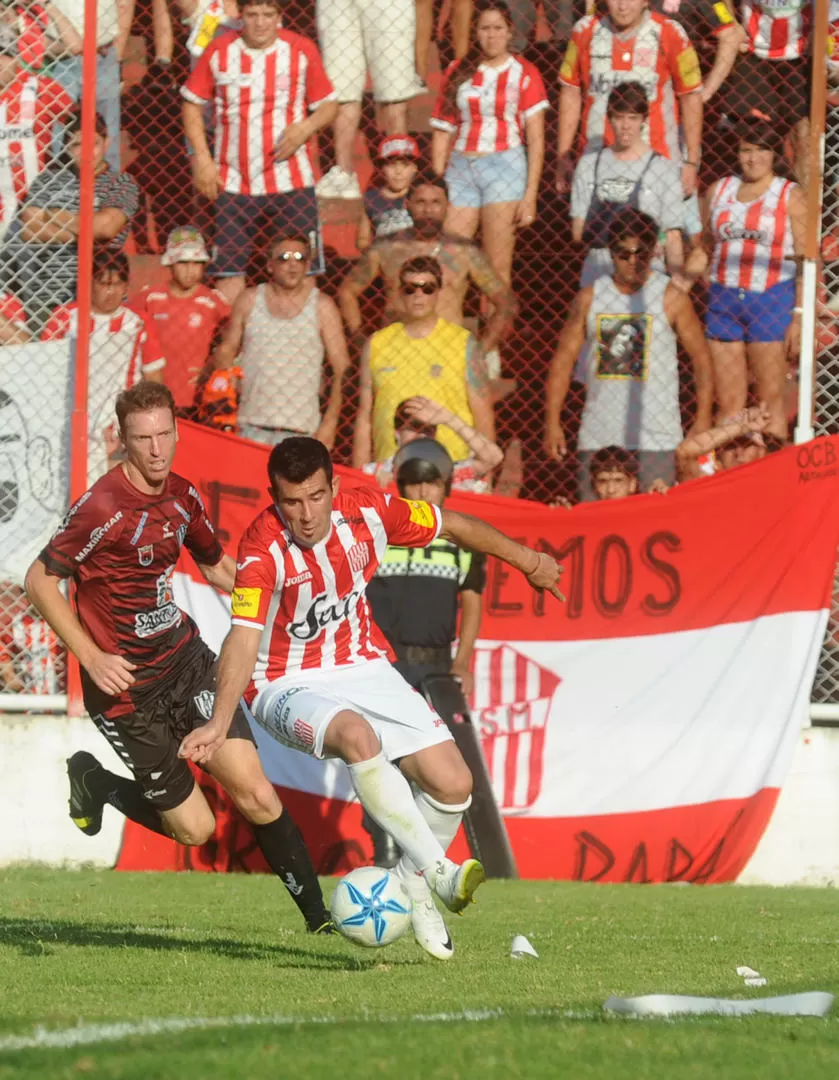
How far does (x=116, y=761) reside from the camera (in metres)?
9.90

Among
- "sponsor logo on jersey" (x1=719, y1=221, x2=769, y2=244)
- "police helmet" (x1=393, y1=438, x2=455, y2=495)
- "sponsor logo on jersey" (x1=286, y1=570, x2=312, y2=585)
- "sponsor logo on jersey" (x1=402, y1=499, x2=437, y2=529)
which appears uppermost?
"sponsor logo on jersey" (x1=719, y1=221, x2=769, y2=244)

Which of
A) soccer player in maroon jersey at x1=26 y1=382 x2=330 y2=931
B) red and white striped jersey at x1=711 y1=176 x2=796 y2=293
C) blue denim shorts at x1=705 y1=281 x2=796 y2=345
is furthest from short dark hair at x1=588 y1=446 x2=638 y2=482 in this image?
soccer player in maroon jersey at x1=26 y1=382 x2=330 y2=931

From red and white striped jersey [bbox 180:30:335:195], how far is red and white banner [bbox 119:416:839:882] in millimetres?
1854

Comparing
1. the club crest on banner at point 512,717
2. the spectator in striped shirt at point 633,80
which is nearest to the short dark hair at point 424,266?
the spectator in striped shirt at point 633,80

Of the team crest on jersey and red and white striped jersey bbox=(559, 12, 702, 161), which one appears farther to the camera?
red and white striped jersey bbox=(559, 12, 702, 161)

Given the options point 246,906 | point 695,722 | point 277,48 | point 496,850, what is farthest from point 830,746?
point 277,48

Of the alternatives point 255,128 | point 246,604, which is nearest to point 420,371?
point 255,128

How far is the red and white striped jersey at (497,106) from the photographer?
34.2 feet

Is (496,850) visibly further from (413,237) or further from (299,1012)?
(299,1012)

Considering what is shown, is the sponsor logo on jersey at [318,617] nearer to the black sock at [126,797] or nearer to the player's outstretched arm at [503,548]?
the player's outstretched arm at [503,548]

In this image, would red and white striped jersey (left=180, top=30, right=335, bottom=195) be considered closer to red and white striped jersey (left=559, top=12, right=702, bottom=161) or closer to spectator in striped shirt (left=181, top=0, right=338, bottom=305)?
spectator in striped shirt (left=181, top=0, right=338, bottom=305)

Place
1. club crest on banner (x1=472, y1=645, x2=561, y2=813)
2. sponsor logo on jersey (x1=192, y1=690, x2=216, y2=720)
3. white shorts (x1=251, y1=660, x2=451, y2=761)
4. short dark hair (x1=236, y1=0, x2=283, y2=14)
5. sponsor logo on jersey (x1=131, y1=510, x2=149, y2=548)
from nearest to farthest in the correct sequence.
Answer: white shorts (x1=251, y1=660, x2=451, y2=761) → sponsor logo on jersey (x1=131, y1=510, x2=149, y2=548) → sponsor logo on jersey (x1=192, y1=690, x2=216, y2=720) → club crest on banner (x1=472, y1=645, x2=561, y2=813) → short dark hair (x1=236, y1=0, x2=283, y2=14)

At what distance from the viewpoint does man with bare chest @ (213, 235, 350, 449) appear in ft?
33.1

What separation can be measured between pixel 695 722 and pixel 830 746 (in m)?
0.84
